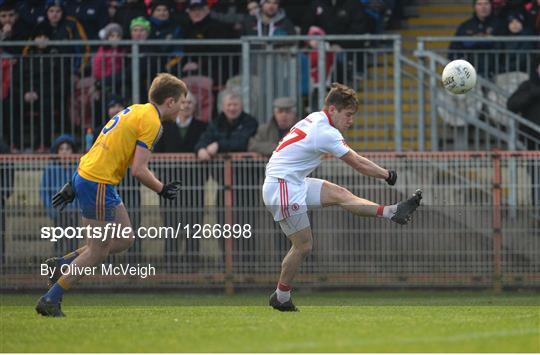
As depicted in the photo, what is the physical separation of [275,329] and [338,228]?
685 centimetres

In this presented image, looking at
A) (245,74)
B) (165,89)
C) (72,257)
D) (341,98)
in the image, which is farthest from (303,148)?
(245,74)

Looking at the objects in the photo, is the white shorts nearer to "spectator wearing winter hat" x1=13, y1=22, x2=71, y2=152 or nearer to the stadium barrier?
the stadium barrier

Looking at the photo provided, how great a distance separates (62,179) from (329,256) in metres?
3.56

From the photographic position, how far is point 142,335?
1112 cm

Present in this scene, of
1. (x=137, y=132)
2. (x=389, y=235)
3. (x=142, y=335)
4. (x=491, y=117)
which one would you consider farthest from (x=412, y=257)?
(x=142, y=335)

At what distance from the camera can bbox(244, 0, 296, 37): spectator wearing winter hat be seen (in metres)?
20.1

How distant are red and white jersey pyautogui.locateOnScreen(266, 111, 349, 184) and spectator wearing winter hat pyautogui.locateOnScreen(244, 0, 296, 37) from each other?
20.5 feet

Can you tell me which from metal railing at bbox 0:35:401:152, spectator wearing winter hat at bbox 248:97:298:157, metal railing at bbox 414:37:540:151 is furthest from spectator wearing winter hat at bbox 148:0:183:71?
metal railing at bbox 414:37:540:151

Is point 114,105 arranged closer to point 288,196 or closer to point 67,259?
point 288,196

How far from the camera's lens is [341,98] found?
13.8m

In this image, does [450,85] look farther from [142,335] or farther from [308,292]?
[142,335]

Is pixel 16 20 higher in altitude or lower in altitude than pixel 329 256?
higher

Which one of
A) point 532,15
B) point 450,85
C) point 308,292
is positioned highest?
point 532,15

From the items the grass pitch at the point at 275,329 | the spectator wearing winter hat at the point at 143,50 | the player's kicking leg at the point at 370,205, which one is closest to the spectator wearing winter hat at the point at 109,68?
the spectator wearing winter hat at the point at 143,50
